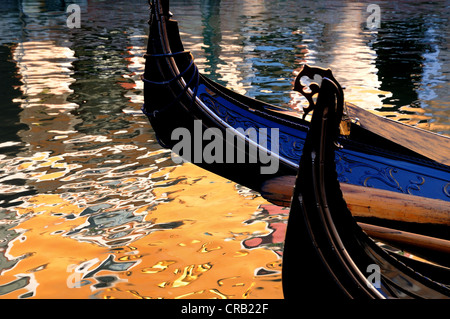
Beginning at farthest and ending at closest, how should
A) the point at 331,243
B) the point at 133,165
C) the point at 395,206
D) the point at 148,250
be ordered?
the point at 133,165 → the point at 148,250 → the point at 395,206 → the point at 331,243

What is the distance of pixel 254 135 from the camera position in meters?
2.68

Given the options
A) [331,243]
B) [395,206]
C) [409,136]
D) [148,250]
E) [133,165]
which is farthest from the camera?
[133,165]

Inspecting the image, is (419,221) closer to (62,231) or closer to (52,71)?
(62,231)

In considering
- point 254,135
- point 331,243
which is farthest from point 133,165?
point 331,243

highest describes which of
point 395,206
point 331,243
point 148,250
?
point 331,243

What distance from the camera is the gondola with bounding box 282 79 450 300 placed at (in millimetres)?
1288

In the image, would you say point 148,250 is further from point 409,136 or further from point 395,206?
point 409,136

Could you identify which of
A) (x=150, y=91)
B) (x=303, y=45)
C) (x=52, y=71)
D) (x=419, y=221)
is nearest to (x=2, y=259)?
(x=150, y=91)

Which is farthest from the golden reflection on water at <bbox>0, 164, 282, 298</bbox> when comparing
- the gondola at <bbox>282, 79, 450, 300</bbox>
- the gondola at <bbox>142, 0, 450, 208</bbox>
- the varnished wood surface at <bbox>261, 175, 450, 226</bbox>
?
the gondola at <bbox>282, 79, 450, 300</bbox>

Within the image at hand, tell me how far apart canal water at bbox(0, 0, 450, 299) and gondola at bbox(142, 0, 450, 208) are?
339 millimetres

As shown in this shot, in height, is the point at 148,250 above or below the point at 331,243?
below

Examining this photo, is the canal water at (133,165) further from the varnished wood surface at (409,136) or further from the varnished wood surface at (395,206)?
the varnished wood surface at (409,136)

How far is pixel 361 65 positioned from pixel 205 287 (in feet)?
18.8

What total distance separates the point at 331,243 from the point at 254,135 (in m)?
1.42
